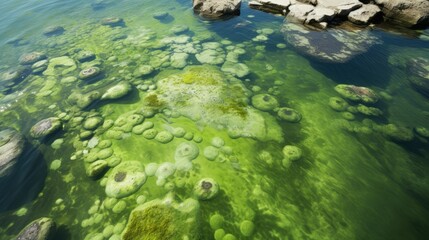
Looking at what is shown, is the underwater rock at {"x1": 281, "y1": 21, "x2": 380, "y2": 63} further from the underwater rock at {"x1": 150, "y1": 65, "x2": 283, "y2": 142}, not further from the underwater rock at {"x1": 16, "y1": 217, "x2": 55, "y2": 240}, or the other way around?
the underwater rock at {"x1": 16, "y1": 217, "x2": 55, "y2": 240}

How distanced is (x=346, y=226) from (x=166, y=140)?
410 centimetres

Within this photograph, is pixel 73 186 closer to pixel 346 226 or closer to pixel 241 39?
pixel 346 226

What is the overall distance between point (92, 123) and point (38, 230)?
9.71ft

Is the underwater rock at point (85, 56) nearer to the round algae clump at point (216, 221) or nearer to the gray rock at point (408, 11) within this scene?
the round algae clump at point (216, 221)

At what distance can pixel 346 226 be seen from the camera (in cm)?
406

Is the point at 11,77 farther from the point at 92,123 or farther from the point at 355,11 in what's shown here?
the point at 355,11

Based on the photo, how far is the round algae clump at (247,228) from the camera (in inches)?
160

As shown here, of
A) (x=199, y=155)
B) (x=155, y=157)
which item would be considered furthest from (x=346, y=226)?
(x=155, y=157)

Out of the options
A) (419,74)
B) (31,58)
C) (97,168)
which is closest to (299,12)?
(419,74)

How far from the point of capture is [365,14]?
923 centimetres

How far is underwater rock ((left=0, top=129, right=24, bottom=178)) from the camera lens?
17.5ft

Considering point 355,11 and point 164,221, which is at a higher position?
point 355,11

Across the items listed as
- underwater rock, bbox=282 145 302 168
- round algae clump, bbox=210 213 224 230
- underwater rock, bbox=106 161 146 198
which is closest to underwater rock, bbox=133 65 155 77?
underwater rock, bbox=106 161 146 198

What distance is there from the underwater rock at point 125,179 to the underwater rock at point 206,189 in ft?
3.92
